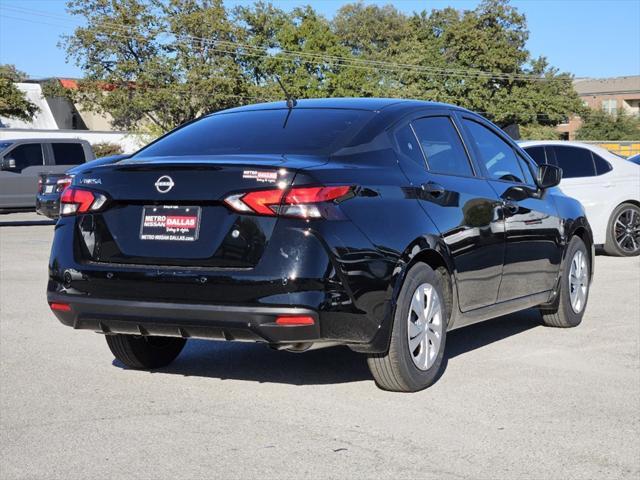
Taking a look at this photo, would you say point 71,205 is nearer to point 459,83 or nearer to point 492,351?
point 492,351

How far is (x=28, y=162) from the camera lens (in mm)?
23156

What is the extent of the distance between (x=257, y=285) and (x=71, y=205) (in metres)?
1.32

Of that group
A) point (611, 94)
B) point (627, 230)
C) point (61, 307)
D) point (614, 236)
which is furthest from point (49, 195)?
point (611, 94)

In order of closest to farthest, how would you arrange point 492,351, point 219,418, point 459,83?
point 219,418 < point 492,351 < point 459,83

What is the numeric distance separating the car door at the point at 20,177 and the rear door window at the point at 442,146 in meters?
17.8

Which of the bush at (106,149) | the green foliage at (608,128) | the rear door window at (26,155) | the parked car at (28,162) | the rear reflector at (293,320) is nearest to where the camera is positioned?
the rear reflector at (293,320)

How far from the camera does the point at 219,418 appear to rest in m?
5.16

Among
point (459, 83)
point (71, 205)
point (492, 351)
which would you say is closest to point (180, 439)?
point (71, 205)

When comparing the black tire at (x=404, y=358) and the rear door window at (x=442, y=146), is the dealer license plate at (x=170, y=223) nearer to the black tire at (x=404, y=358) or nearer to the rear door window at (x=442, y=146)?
the black tire at (x=404, y=358)

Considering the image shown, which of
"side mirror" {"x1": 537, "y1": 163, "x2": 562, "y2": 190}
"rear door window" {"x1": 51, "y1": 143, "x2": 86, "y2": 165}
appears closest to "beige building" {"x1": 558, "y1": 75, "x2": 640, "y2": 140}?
"rear door window" {"x1": 51, "y1": 143, "x2": 86, "y2": 165}

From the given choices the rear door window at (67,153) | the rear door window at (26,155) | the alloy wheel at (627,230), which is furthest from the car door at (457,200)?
the rear door window at (67,153)

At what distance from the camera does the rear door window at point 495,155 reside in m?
6.95

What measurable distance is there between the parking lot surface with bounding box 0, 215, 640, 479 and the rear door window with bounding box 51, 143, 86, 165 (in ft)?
53.4

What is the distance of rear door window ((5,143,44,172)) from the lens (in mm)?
22953
